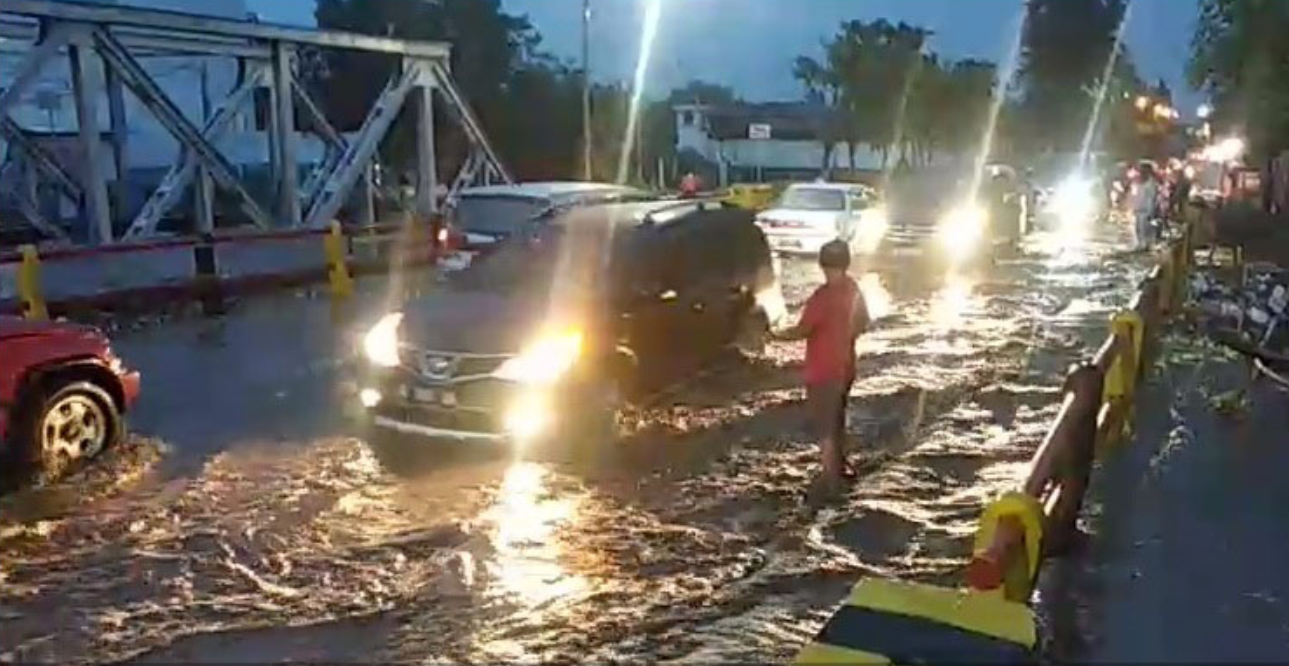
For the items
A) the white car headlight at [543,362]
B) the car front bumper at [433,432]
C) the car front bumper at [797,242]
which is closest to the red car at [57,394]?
the car front bumper at [433,432]

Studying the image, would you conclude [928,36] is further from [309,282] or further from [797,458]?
[797,458]

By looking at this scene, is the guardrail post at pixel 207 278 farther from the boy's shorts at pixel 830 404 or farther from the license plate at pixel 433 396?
the boy's shorts at pixel 830 404

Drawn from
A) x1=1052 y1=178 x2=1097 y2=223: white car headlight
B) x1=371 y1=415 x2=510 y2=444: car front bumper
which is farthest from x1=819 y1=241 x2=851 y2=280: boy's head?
x1=1052 y1=178 x2=1097 y2=223: white car headlight

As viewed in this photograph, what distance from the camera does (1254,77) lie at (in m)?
19.7

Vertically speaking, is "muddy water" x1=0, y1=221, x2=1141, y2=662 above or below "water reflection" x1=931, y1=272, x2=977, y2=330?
below

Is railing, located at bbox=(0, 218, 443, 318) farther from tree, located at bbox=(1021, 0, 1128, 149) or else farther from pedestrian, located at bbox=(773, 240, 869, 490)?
tree, located at bbox=(1021, 0, 1128, 149)

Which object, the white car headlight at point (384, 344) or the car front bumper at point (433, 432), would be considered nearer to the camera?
the car front bumper at point (433, 432)

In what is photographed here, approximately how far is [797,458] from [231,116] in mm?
21376

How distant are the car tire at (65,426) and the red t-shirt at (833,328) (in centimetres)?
481

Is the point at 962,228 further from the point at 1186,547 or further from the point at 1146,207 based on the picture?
the point at 1186,547

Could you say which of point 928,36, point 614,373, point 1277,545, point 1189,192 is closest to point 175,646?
point 614,373

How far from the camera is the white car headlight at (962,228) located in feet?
91.0

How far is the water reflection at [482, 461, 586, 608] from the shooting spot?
638cm

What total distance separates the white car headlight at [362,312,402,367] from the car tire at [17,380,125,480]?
177cm
